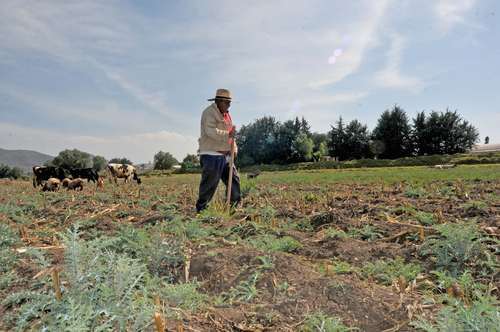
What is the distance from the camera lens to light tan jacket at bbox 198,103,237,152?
7211 mm

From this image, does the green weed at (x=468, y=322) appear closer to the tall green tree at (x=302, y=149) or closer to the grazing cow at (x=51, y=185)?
the grazing cow at (x=51, y=185)

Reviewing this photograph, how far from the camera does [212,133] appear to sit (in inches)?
283

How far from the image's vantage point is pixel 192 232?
469 centimetres

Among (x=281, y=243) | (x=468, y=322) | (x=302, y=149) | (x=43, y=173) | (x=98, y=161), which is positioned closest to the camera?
(x=468, y=322)

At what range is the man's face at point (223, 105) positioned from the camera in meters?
7.34

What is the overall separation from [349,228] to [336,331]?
3122 millimetres

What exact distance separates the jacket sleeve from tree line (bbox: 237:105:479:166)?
193ft

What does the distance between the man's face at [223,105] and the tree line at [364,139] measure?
58679 millimetres

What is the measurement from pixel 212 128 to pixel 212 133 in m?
0.11

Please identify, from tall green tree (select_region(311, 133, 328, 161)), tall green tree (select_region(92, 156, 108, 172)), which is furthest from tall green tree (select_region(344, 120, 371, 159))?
tall green tree (select_region(92, 156, 108, 172))

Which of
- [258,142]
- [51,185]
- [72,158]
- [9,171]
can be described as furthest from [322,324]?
[72,158]

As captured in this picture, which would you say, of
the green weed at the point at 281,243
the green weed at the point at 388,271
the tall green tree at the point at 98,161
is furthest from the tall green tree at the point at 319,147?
the green weed at the point at 388,271

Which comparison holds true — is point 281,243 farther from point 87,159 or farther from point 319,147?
point 87,159

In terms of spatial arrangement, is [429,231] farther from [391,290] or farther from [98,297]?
[98,297]
